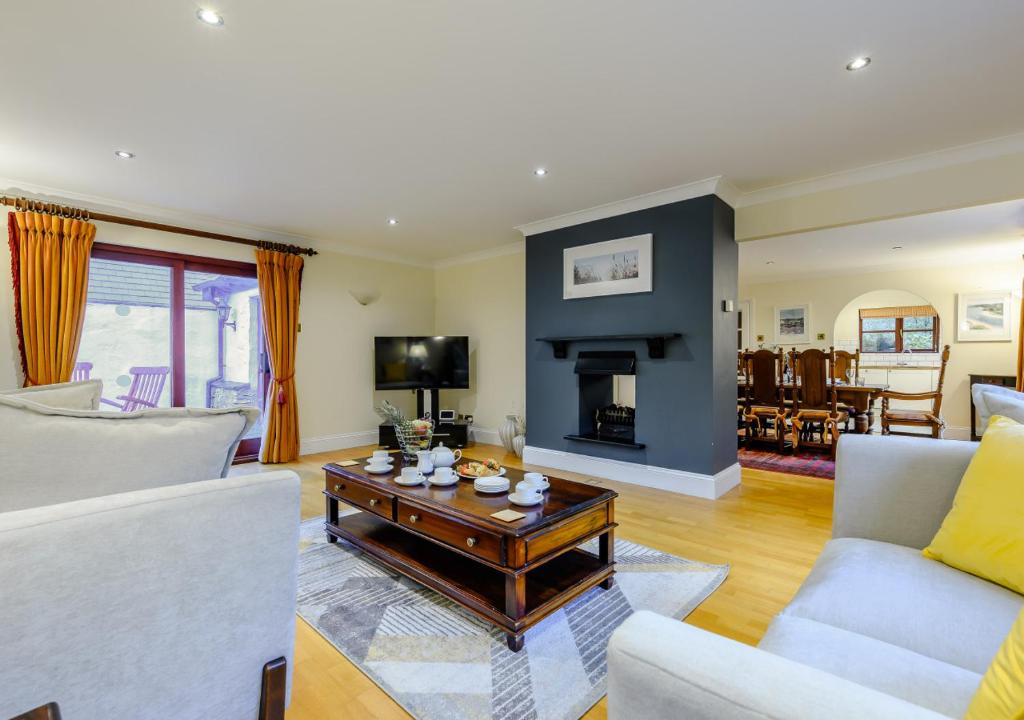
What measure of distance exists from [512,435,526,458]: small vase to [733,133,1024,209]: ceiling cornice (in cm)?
302

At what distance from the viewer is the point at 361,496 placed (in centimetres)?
261

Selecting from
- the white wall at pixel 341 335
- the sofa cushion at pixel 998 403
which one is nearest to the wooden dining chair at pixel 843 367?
the sofa cushion at pixel 998 403

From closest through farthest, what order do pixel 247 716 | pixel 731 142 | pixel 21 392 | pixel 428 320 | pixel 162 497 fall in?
1. pixel 162 497
2. pixel 247 716
3. pixel 21 392
4. pixel 731 142
5. pixel 428 320

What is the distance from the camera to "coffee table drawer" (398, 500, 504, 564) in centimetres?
189

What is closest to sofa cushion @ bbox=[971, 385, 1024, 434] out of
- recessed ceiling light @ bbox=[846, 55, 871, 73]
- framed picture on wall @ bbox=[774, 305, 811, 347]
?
recessed ceiling light @ bbox=[846, 55, 871, 73]

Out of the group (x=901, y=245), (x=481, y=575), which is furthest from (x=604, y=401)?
(x=901, y=245)

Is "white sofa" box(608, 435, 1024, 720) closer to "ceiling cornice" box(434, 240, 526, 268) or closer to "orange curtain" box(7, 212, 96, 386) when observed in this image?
"ceiling cornice" box(434, 240, 526, 268)

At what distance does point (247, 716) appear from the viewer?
1.06 metres

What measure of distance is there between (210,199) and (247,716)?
4171 millimetres

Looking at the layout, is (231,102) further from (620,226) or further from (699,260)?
(699,260)

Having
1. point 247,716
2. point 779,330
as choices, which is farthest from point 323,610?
point 779,330

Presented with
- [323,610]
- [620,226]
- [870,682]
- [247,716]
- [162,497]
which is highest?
[620,226]

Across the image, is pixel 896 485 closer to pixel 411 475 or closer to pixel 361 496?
pixel 411 475

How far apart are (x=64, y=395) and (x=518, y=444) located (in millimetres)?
3932
